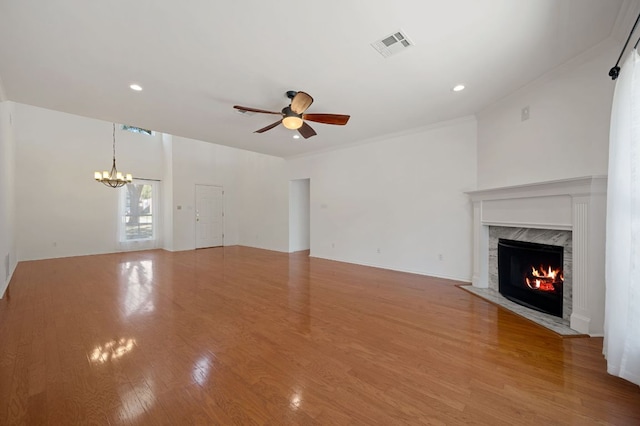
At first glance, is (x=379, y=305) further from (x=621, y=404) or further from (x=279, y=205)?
(x=279, y=205)

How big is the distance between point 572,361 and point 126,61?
199 inches

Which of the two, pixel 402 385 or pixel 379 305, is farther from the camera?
pixel 379 305

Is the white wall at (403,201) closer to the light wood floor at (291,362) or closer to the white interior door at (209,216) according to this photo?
the light wood floor at (291,362)

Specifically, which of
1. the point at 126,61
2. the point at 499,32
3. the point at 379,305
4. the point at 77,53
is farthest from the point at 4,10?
the point at 379,305

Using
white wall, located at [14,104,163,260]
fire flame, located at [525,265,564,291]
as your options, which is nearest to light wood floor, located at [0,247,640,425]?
fire flame, located at [525,265,564,291]

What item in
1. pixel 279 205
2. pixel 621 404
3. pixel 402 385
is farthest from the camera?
pixel 279 205

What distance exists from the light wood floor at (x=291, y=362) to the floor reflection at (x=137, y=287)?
0.13 feet

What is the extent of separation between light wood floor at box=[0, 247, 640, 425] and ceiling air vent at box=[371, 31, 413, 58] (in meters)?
2.85

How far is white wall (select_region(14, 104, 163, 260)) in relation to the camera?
6285 millimetres

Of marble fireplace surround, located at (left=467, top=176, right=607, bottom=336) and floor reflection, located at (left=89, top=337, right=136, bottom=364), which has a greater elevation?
marble fireplace surround, located at (left=467, top=176, right=607, bottom=336)

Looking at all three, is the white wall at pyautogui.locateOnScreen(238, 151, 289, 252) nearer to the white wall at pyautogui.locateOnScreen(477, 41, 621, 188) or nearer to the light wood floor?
the light wood floor

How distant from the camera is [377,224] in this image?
5539mm

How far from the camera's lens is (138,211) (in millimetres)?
8078

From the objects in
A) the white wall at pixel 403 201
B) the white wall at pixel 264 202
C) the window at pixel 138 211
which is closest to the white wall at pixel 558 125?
the white wall at pixel 403 201
